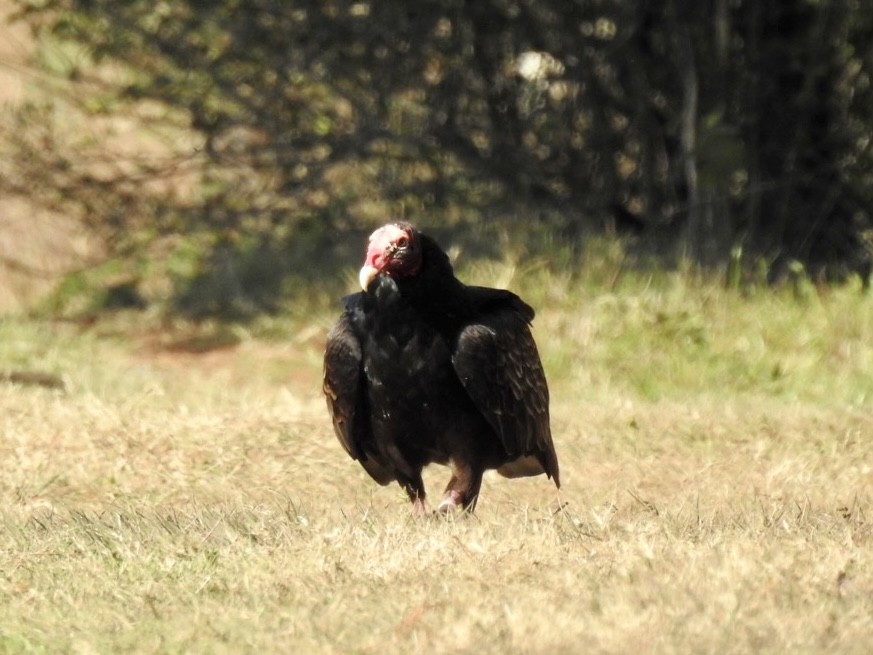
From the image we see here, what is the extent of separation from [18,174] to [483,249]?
3.21m

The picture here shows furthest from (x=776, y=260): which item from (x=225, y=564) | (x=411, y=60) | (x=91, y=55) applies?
(x=225, y=564)

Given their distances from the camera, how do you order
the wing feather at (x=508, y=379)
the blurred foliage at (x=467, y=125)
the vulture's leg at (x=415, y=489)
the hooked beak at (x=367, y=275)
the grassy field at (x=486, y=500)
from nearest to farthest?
the grassy field at (x=486, y=500)
the hooked beak at (x=367, y=275)
the wing feather at (x=508, y=379)
the vulture's leg at (x=415, y=489)
the blurred foliage at (x=467, y=125)

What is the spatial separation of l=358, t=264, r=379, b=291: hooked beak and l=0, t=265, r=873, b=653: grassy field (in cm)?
73

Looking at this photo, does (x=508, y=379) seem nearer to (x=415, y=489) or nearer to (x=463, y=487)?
(x=463, y=487)

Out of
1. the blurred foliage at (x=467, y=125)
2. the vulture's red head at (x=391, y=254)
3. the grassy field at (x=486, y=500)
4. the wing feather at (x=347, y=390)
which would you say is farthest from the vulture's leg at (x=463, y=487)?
the blurred foliage at (x=467, y=125)

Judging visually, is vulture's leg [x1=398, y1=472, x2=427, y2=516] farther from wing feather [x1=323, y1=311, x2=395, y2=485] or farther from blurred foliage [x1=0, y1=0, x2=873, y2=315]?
blurred foliage [x1=0, y1=0, x2=873, y2=315]

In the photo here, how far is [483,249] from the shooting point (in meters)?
10.5

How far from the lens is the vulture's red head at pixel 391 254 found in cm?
523

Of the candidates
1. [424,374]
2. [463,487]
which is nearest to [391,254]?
[424,374]

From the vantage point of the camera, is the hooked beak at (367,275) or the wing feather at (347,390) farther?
the wing feather at (347,390)

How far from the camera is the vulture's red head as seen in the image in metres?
5.23

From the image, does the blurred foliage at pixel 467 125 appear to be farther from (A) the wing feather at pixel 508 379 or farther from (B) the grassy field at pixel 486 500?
(A) the wing feather at pixel 508 379

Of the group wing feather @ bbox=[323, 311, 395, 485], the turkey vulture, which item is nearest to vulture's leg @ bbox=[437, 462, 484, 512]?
the turkey vulture

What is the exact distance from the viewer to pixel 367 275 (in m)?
5.20
